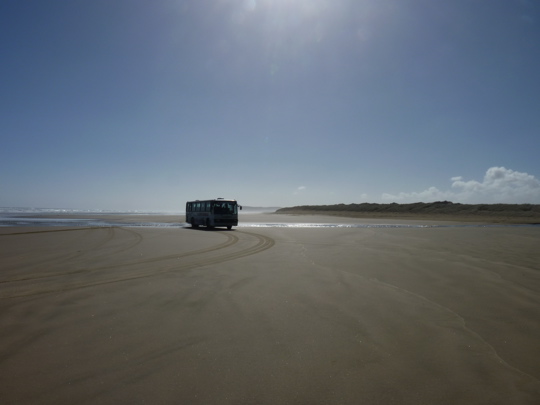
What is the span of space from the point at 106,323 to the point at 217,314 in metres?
1.66

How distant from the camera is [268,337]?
4629mm

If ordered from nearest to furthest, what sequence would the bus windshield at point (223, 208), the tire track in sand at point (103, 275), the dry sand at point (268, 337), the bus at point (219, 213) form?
the dry sand at point (268, 337) < the tire track in sand at point (103, 275) < the bus at point (219, 213) < the bus windshield at point (223, 208)

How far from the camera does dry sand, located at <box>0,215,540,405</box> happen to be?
131 inches

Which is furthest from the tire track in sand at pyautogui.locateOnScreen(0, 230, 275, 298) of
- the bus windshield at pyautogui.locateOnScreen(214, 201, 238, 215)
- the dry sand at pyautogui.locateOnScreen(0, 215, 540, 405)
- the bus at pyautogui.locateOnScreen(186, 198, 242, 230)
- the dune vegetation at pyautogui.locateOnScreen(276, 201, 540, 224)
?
the dune vegetation at pyautogui.locateOnScreen(276, 201, 540, 224)

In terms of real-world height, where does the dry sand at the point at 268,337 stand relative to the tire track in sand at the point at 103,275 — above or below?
below

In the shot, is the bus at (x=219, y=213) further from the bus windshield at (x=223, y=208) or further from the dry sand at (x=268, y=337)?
the dry sand at (x=268, y=337)

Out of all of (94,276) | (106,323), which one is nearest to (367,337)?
(106,323)

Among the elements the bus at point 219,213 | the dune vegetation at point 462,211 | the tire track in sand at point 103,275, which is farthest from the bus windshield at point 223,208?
the dune vegetation at point 462,211

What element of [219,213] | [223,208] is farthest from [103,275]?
[223,208]

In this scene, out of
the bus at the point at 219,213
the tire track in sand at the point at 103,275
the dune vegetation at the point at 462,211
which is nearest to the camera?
the tire track in sand at the point at 103,275

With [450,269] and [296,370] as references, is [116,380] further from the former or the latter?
[450,269]

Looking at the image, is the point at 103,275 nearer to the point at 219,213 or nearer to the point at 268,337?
the point at 268,337

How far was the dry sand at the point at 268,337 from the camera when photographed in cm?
333

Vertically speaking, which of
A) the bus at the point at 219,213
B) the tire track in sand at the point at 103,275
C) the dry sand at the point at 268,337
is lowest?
the dry sand at the point at 268,337
